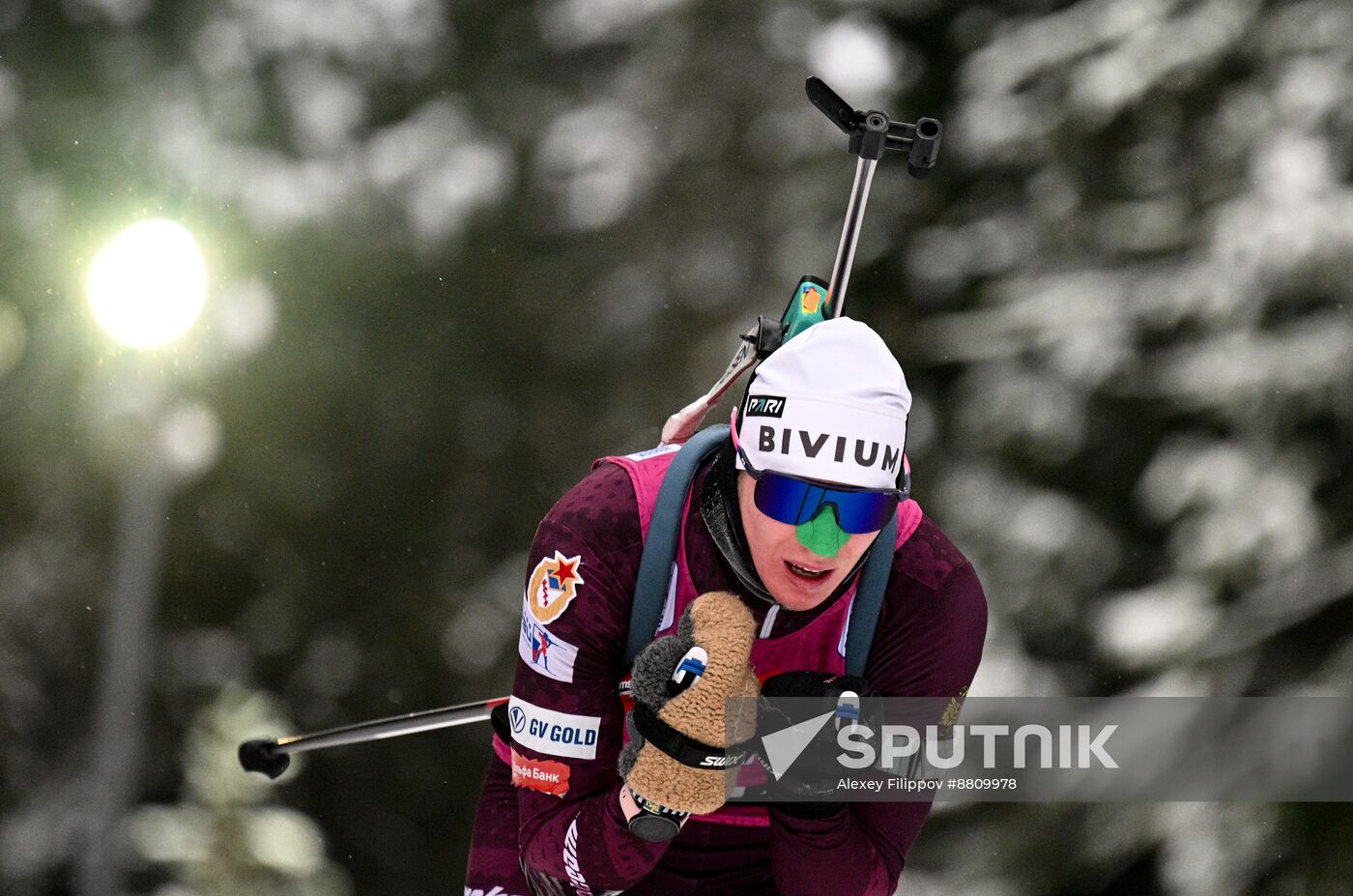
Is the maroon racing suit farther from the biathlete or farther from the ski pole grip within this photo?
the ski pole grip

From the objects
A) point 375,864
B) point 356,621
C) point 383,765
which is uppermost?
point 356,621

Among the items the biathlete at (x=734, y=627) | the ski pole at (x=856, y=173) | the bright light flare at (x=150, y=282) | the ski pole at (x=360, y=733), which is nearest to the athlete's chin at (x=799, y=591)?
the biathlete at (x=734, y=627)

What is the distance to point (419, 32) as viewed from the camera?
4.19 m

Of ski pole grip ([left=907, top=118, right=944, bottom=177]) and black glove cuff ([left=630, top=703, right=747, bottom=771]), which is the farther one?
ski pole grip ([left=907, top=118, right=944, bottom=177])

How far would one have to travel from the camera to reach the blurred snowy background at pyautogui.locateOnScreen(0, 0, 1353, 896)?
12.9 feet

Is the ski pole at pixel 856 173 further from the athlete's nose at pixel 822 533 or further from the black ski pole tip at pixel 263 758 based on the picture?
the black ski pole tip at pixel 263 758

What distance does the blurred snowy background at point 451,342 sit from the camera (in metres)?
3.93

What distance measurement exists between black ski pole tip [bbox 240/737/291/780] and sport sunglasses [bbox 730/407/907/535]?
1730 millimetres

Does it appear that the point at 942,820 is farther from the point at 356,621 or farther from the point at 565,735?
the point at 565,735

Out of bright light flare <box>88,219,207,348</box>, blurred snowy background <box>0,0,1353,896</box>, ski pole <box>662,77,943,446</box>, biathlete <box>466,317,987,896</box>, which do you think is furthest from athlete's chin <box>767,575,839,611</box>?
bright light flare <box>88,219,207,348</box>

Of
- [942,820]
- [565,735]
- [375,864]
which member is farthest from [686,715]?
[375,864]

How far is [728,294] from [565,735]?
254 cm

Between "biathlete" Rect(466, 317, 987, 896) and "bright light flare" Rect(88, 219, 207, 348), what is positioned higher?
"biathlete" Rect(466, 317, 987, 896)

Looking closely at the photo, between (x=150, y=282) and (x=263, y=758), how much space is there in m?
1.83
